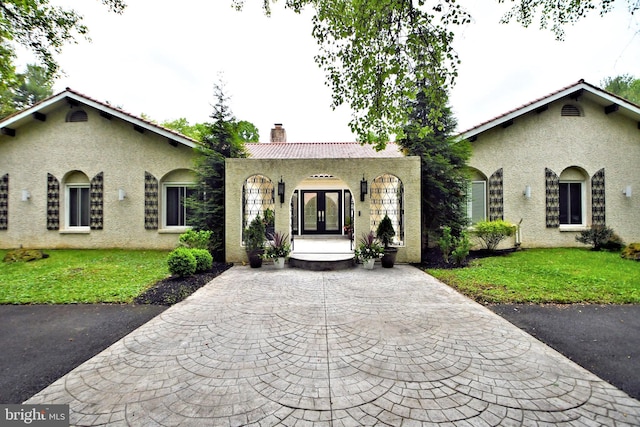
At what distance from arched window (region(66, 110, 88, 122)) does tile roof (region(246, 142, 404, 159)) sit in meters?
6.46

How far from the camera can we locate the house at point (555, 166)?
10320 millimetres

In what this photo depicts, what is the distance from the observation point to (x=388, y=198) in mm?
10633

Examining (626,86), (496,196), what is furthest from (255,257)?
(626,86)

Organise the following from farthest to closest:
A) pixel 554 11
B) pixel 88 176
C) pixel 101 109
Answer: pixel 88 176
pixel 101 109
pixel 554 11

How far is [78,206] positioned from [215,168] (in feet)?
22.2

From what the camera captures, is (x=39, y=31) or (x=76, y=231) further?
(x=76, y=231)

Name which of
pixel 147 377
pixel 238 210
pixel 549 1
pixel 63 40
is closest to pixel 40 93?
pixel 63 40

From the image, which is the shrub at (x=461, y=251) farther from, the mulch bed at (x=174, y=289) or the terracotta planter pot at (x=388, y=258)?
the mulch bed at (x=174, y=289)

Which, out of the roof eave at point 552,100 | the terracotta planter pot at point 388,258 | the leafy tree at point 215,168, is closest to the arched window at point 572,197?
the roof eave at point 552,100

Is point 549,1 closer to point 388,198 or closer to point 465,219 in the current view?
point 465,219

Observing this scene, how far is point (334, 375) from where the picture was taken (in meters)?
2.64

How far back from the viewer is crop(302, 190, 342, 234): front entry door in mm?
14492

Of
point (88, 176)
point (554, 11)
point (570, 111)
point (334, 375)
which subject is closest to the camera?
point (334, 375)

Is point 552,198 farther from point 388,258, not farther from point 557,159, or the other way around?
point 388,258
